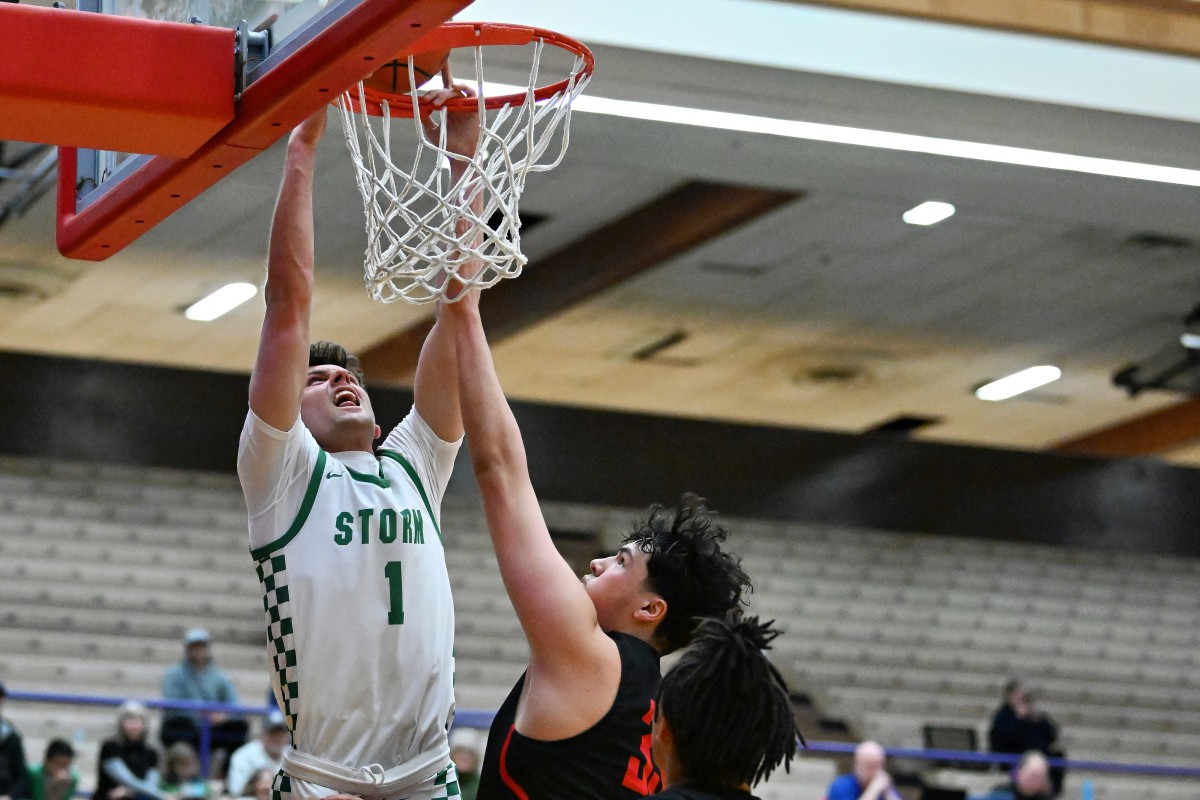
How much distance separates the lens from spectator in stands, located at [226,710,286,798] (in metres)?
9.48

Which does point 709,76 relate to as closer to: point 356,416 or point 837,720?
point 356,416

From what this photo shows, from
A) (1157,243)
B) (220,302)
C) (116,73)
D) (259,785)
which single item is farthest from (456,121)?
(220,302)

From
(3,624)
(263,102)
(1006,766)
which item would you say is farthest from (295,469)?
(3,624)

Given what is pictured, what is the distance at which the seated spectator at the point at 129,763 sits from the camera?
9070 mm

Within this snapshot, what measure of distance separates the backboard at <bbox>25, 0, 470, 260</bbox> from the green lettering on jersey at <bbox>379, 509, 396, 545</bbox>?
73 cm

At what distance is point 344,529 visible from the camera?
3.19 m

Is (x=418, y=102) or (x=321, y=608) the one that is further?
(x=418, y=102)

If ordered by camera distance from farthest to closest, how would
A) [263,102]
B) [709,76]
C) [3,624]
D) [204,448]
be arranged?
[3,624] < [204,448] < [709,76] < [263,102]

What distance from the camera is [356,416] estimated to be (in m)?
3.41

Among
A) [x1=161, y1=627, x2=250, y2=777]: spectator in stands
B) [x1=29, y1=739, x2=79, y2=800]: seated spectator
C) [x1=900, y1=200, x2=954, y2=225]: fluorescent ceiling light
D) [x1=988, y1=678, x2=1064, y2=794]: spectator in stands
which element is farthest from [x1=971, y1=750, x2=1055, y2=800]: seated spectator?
[x1=29, y1=739, x2=79, y2=800]: seated spectator

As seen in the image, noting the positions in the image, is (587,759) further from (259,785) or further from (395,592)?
(259,785)

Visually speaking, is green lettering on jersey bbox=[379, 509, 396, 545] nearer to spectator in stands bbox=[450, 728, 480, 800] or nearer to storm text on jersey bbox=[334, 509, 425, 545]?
storm text on jersey bbox=[334, 509, 425, 545]

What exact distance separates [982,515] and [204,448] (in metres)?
6.70

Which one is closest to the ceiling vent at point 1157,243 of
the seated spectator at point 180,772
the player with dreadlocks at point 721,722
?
the seated spectator at point 180,772
